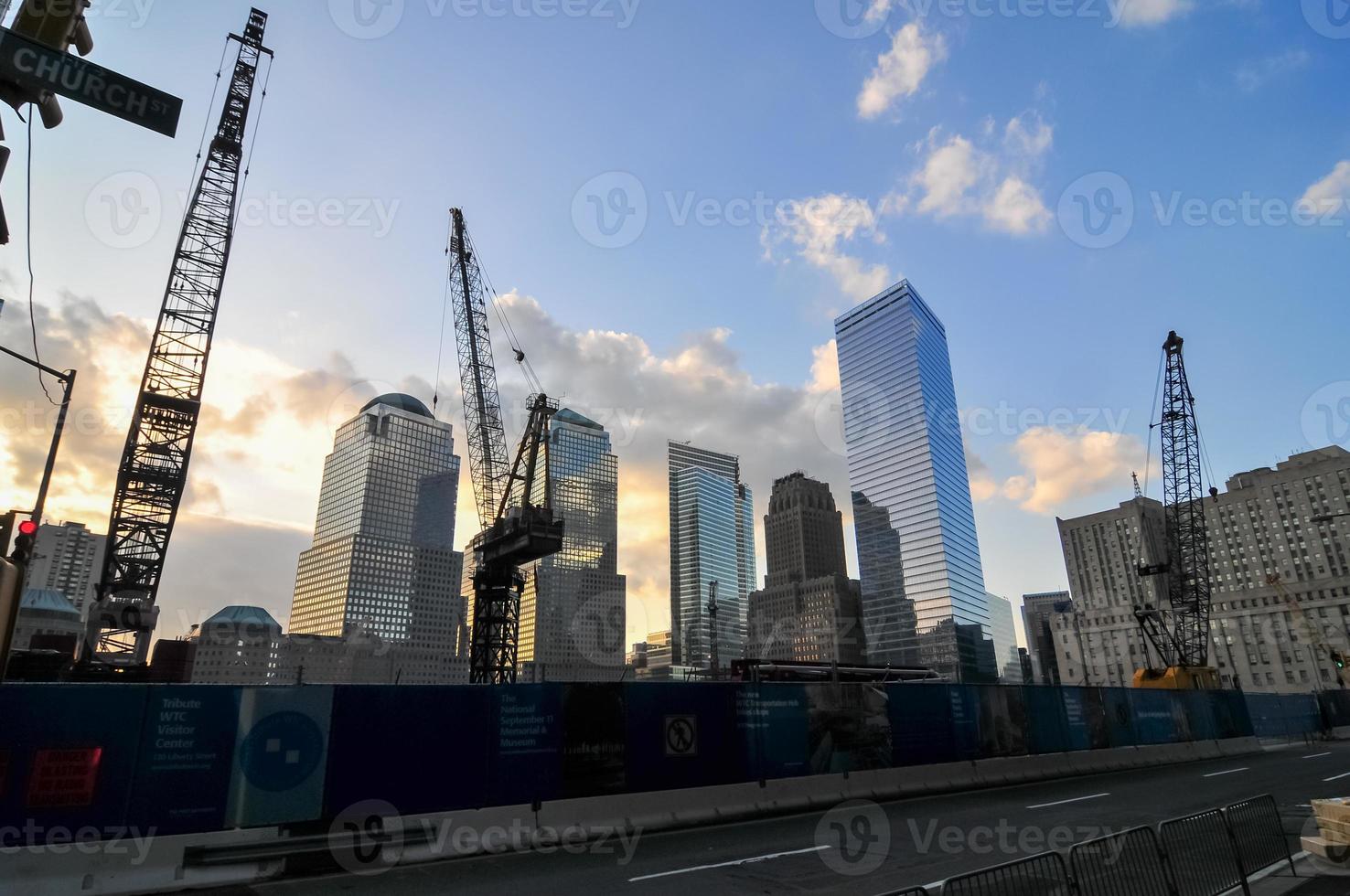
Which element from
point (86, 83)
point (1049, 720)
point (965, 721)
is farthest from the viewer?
point (1049, 720)

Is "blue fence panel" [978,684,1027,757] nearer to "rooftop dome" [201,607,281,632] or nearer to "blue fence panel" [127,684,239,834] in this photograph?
"blue fence panel" [127,684,239,834]

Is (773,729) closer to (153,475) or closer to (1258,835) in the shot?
(1258,835)

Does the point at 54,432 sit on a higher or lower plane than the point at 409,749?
higher

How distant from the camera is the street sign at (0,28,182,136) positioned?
5.69 metres

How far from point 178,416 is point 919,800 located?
53079 millimetres

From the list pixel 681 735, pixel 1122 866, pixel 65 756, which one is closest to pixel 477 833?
pixel 681 735

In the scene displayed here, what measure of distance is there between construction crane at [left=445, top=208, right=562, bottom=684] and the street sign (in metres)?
47.5

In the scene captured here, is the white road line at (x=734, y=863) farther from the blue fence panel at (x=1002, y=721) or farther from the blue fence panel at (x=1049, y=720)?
the blue fence panel at (x=1049, y=720)

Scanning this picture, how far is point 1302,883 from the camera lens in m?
8.60

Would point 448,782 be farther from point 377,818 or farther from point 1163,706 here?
point 1163,706

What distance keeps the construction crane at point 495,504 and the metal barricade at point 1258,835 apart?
150ft

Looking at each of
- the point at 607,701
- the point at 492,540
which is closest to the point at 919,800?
the point at 607,701

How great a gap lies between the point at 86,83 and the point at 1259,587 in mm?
189399

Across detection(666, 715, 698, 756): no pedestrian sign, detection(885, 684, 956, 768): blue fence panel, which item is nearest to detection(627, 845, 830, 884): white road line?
detection(666, 715, 698, 756): no pedestrian sign
